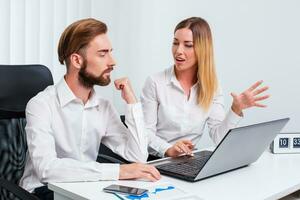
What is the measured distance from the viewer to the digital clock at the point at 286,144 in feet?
6.24

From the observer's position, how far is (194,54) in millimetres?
2182

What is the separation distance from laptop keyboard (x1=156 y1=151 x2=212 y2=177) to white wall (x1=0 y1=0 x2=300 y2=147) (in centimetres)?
117

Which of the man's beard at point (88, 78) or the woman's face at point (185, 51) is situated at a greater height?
the woman's face at point (185, 51)

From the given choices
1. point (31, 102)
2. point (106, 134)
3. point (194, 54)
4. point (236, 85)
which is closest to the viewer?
point (31, 102)

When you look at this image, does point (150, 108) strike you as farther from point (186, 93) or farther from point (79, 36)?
point (79, 36)

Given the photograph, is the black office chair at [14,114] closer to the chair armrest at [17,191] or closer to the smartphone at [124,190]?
the chair armrest at [17,191]

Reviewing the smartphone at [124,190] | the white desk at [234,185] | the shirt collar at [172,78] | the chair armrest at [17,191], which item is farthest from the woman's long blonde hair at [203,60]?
the chair armrest at [17,191]

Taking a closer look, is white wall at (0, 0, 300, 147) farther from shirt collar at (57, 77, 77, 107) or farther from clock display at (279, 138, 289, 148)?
shirt collar at (57, 77, 77, 107)

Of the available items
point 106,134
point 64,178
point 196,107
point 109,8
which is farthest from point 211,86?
point 109,8

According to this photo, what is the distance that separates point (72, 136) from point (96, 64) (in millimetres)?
299

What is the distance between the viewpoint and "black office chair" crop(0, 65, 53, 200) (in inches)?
70.0

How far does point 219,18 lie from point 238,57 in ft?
0.95

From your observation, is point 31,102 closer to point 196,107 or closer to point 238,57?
point 196,107

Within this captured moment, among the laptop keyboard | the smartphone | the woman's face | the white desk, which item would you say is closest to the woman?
the woman's face
